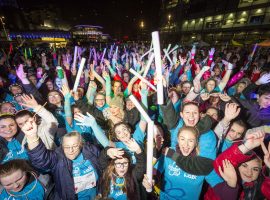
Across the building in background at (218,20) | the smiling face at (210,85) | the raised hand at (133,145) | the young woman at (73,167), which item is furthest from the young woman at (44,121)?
the building in background at (218,20)

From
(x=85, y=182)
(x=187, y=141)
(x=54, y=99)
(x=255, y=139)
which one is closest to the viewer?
(x=255, y=139)

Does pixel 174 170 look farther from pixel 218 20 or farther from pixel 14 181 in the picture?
pixel 218 20

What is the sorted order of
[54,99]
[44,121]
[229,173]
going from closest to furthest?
[229,173]
[44,121]
[54,99]

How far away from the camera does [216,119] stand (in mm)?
3256

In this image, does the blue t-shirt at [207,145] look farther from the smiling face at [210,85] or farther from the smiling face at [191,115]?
the smiling face at [210,85]

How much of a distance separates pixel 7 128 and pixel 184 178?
8.99ft

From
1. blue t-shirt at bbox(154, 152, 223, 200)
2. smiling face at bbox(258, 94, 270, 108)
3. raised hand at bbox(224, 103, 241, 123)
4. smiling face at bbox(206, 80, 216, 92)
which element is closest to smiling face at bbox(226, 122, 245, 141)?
raised hand at bbox(224, 103, 241, 123)

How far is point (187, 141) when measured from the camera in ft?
7.30

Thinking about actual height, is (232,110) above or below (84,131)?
above

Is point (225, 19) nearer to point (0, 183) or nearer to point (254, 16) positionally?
point (254, 16)

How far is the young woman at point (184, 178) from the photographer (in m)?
2.20

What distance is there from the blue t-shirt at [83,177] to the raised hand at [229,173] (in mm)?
1697

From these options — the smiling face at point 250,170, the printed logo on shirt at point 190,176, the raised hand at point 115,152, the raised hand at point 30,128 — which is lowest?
the printed logo on shirt at point 190,176

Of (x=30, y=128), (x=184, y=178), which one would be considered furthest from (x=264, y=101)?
(x=30, y=128)
